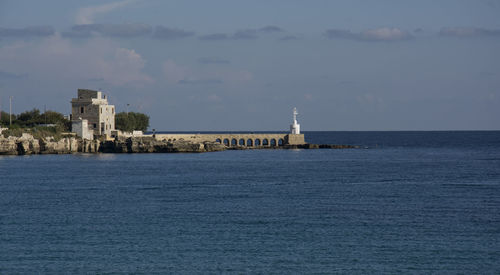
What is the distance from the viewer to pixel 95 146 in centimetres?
12331

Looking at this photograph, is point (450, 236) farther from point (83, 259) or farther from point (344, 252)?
point (83, 259)

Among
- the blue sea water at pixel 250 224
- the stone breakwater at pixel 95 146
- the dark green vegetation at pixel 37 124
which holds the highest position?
the dark green vegetation at pixel 37 124

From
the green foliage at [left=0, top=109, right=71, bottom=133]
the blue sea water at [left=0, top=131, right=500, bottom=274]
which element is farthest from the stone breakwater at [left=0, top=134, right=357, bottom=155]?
the blue sea water at [left=0, top=131, right=500, bottom=274]

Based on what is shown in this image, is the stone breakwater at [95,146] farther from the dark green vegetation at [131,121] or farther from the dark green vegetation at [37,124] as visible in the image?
the dark green vegetation at [131,121]

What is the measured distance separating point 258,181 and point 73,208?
24.5 meters

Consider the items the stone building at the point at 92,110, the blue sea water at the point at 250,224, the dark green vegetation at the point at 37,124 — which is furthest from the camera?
the stone building at the point at 92,110

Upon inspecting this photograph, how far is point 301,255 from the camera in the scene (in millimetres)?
32406

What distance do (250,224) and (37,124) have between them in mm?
108111

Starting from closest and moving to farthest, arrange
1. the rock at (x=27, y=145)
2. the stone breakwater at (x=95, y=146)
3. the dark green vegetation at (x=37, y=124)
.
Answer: the stone breakwater at (x=95, y=146) → the rock at (x=27, y=145) → the dark green vegetation at (x=37, y=124)

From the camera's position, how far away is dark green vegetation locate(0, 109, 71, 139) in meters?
121

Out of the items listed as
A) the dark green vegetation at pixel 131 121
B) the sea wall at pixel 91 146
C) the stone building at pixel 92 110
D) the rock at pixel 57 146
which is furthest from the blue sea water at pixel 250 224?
the dark green vegetation at pixel 131 121

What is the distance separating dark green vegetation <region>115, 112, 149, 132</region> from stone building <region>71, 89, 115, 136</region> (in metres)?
19.4

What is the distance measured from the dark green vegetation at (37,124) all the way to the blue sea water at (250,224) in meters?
50.7

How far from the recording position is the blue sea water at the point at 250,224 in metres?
31.0
